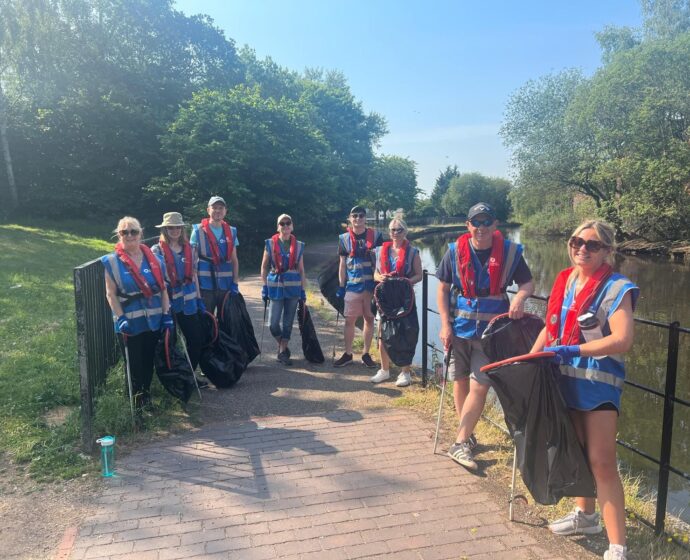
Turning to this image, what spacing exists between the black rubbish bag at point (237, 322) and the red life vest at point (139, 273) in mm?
1384

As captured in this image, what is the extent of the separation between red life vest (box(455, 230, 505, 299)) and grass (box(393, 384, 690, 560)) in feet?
4.16

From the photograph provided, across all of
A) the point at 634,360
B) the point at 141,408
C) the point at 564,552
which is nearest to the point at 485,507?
the point at 564,552

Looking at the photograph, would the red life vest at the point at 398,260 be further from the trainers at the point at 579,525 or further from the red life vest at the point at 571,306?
the trainers at the point at 579,525

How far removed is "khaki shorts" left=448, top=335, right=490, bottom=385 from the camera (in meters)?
3.71

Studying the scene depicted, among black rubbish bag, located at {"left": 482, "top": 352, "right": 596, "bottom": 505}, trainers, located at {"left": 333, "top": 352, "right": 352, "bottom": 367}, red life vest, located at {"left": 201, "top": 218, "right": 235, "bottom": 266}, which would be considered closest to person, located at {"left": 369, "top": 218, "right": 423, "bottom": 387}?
trainers, located at {"left": 333, "top": 352, "right": 352, "bottom": 367}

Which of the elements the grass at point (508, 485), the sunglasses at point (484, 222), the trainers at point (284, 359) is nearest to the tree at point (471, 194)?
the trainers at point (284, 359)

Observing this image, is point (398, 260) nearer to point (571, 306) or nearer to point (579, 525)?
point (571, 306)

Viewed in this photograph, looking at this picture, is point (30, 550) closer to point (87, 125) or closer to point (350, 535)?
point (350, 535)

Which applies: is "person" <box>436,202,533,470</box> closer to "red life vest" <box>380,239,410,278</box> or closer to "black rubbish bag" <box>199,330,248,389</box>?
"red life vest" <box>380,239,410,278</box>

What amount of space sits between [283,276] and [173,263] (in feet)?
4.70

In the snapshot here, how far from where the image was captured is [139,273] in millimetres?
4383

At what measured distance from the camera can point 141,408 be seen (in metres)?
4.55

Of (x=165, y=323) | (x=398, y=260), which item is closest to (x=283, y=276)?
(x=398, y=260)

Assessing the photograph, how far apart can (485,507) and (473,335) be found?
1137 mm
